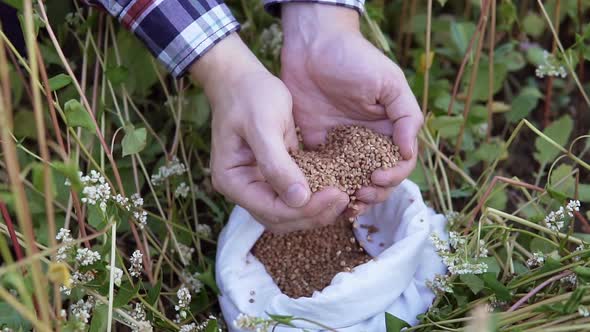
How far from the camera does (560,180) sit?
3.14ft

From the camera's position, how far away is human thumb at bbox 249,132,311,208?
30.7 inches

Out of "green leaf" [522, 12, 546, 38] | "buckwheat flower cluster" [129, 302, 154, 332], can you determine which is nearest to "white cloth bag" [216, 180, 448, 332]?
"buckwheat flower cluster" [129, 302, 154, 332]

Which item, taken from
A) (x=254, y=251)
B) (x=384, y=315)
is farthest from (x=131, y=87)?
(x=384, y=315)

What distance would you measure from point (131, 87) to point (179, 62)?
21cm

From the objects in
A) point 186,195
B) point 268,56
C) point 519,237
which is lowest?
point 519,237

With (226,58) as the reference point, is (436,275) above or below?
below

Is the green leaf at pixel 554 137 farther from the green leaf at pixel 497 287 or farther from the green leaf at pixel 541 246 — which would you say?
the green leaf at pixel 497 287

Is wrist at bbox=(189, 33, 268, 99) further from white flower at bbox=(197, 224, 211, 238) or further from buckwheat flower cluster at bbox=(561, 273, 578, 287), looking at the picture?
buckwheat flower cluster at bbox=(561, 273, 578, 287)

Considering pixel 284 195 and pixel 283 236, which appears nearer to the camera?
pixel 284 195

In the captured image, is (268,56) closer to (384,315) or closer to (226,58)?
(226,58)

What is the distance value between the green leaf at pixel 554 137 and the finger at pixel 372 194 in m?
0.30

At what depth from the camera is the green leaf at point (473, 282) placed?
2.57 feet

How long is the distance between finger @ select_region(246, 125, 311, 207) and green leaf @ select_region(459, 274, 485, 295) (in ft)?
0.71

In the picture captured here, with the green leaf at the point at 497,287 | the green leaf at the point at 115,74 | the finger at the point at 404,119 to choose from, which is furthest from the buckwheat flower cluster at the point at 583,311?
the green leaf at the point at 115,74
